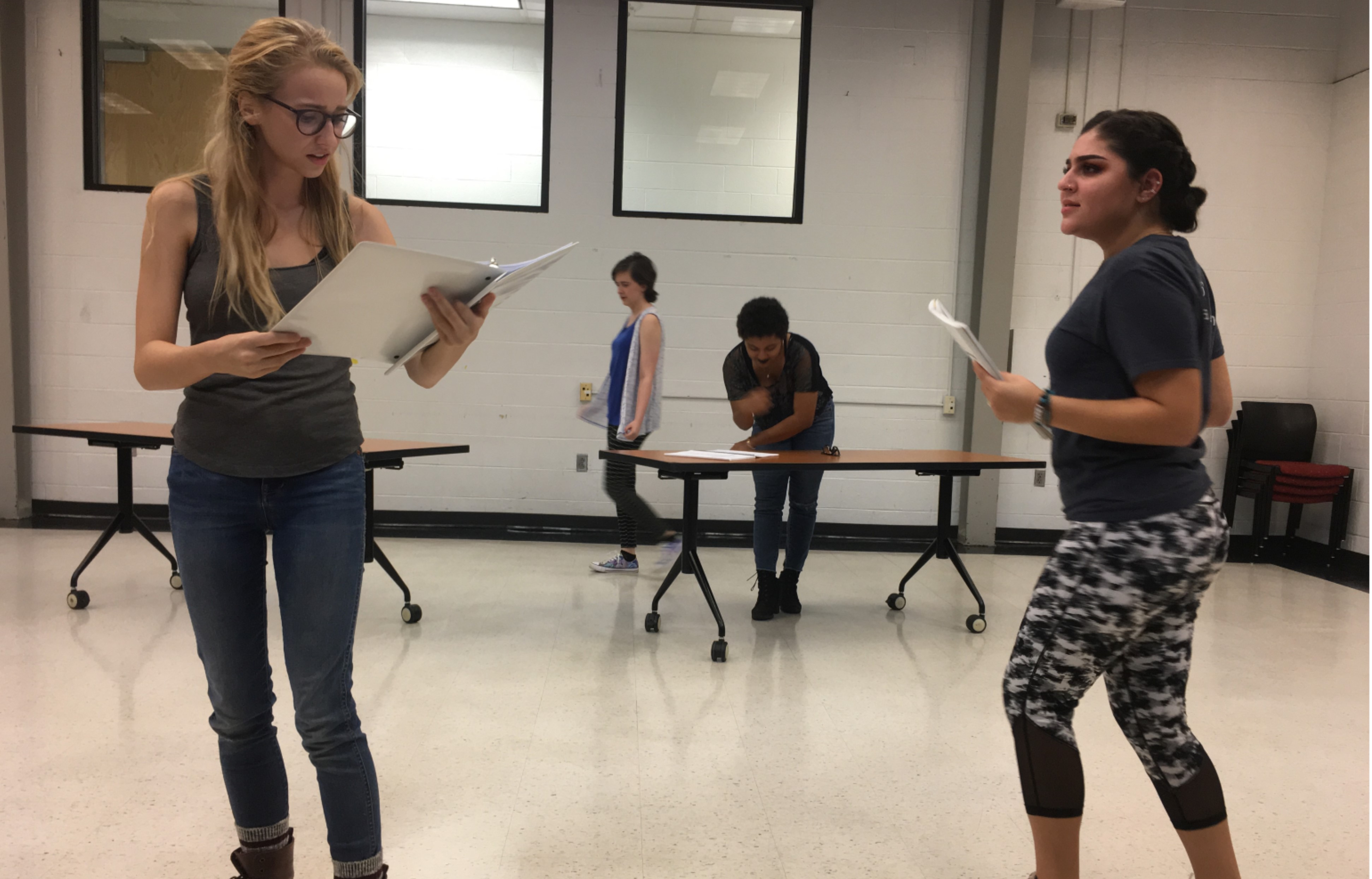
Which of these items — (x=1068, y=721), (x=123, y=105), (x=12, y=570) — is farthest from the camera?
(x=123, y=105)

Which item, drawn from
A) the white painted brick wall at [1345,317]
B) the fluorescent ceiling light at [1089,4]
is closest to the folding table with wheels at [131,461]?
the fluorescent ceiling light at [1089,4]

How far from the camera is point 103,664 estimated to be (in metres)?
2.82

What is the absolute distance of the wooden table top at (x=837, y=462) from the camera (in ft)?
10.4

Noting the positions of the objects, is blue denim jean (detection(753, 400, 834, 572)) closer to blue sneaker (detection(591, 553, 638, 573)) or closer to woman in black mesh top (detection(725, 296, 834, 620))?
woman in black mesh top (detection(725, 296, 834, 620))

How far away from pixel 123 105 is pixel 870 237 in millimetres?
4518

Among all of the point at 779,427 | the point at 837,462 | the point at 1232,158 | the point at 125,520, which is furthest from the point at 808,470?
the point at 1232,158

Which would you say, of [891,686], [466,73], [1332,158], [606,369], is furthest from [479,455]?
[1332,158]

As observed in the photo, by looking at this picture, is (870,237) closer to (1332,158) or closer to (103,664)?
(1332,158)

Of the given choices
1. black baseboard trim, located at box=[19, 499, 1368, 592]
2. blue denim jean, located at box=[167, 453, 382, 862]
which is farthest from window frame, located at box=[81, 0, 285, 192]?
blue denim jean, located at box=[167, 453, 382, 862]

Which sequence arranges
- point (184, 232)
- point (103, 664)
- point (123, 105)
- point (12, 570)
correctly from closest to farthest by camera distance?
point (184, 232) → point (103, 664) → point (12, 570) → point (123, 105)

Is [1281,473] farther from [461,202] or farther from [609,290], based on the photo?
[461,202]

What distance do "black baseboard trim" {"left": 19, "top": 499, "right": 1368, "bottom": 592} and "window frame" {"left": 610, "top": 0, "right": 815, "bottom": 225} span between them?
187 cm

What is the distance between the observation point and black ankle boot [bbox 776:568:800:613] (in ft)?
12.4

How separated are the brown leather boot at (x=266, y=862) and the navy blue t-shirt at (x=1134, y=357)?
4.43 ft
